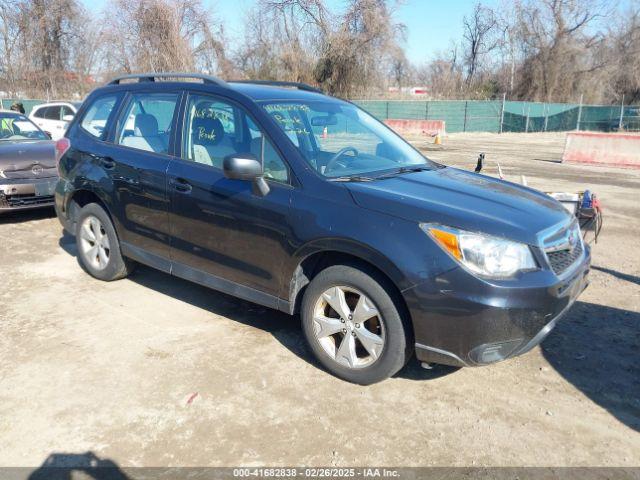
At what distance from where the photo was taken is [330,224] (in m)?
3.41

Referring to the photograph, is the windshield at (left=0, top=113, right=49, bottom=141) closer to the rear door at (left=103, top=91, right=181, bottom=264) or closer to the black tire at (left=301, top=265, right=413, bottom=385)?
the rear door at (left=103, top=91, right=181, bottom=264)

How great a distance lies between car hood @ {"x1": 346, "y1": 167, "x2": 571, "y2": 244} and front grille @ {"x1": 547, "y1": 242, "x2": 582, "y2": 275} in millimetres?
181

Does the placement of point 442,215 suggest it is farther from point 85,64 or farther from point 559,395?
point 85,64

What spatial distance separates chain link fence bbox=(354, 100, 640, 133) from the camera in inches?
1348

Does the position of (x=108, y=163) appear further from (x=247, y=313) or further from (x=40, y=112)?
(x=40, y=112)

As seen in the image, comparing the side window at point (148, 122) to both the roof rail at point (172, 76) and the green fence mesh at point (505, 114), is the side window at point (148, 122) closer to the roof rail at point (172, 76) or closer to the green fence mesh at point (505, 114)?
the roof rail at point (172, 76)

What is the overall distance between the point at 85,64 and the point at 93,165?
1604 inches

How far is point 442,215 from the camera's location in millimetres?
3154

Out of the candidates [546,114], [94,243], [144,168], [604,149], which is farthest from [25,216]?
[546,114]

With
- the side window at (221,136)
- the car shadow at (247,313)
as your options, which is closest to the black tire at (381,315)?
the car shadow at (247,313)

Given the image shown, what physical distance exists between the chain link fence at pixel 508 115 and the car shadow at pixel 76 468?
103 ft

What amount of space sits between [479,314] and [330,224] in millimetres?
1040

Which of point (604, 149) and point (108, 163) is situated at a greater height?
point (108, 163)

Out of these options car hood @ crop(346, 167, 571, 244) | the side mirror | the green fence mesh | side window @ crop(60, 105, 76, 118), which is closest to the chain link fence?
the green fence mesh
